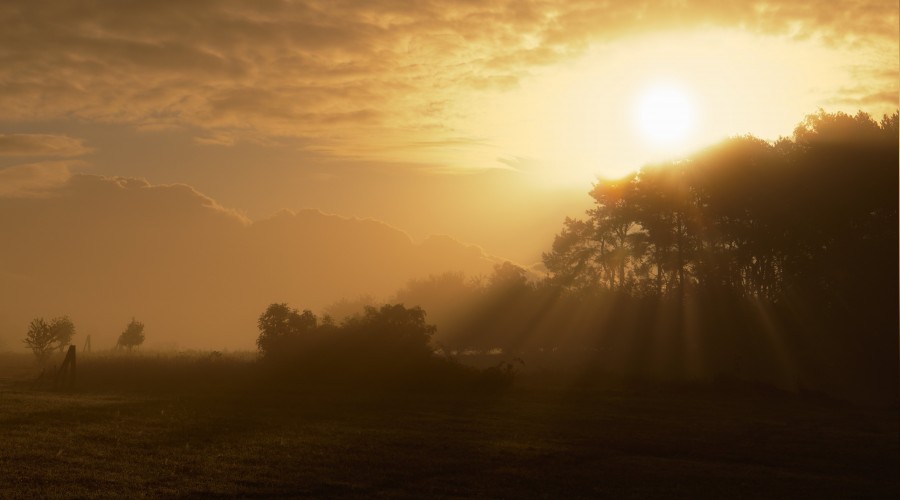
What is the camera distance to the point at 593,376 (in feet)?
156

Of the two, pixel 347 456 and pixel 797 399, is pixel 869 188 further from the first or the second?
pixel 347 456

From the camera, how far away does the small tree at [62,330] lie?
59.6m

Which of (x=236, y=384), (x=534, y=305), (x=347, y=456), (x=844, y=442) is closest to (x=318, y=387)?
(x=236, y=384)

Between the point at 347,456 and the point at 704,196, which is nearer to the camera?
the point at 347,456

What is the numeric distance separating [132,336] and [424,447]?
64.3m

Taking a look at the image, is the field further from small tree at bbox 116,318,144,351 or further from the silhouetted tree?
small tree at bbox 116,318,144,351

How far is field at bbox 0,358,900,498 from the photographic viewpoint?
16781 mm

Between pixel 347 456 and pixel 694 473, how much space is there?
830 centimetres

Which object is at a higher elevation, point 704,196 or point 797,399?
point 704,196

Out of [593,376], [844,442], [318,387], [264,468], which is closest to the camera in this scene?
[264,468]

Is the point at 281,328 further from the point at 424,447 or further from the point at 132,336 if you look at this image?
the point at 132,336

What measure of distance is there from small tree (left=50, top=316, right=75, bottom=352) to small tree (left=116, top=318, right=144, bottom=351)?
28.1 feet

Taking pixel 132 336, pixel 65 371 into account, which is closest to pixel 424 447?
pixel 65 371

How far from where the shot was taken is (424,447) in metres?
21.9
